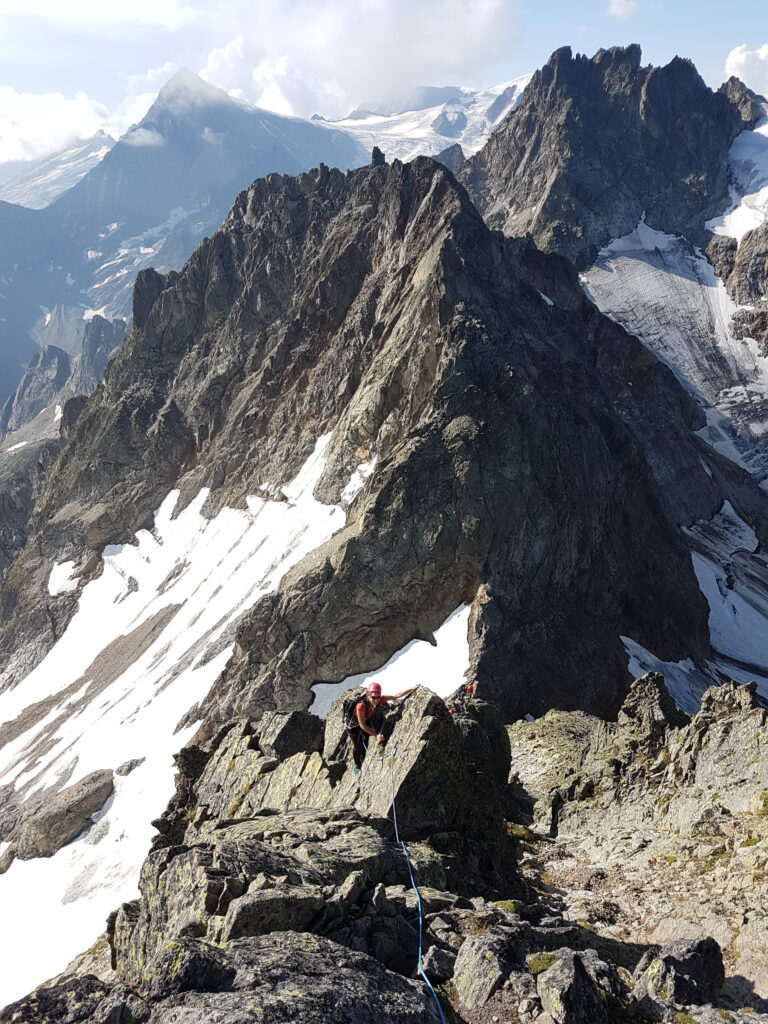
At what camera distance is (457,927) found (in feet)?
33.1

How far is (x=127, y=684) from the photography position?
2208 inches

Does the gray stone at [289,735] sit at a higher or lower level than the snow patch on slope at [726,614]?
higher

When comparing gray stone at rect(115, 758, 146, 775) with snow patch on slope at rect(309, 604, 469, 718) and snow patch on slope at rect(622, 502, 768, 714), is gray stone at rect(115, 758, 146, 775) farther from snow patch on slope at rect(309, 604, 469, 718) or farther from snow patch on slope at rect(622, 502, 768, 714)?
snow patch on slope at rect(622, 502, 768, 714)

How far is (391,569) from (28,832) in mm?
27661

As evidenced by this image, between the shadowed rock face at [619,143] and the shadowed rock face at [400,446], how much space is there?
243ft

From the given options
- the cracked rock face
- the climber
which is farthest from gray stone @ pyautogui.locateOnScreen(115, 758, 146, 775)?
the climber

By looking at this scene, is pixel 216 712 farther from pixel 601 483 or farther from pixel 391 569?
pixel 601 483

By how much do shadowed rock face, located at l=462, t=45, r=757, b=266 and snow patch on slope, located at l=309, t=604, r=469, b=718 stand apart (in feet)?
442

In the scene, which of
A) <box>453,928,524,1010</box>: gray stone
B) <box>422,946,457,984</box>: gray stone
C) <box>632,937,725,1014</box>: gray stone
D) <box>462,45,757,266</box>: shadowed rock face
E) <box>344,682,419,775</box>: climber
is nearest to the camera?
<box>453,928,524,1010</box>: gray stone

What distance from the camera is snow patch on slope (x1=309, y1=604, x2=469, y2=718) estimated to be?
38.0 metres

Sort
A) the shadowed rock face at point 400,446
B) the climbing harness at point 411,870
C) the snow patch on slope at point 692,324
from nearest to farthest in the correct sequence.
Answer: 1. the climbing harness at point 411,870
2. the shadowed rock face at point 400,446
3. the snow patch on slope at point 692,324

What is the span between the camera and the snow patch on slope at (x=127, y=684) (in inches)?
1393

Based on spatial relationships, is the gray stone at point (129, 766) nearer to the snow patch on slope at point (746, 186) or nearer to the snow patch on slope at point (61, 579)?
the snow patch on slope at point (61, 579)

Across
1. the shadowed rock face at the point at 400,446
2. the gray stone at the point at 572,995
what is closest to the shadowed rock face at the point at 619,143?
the shadowed rock face at the point at 400,446
